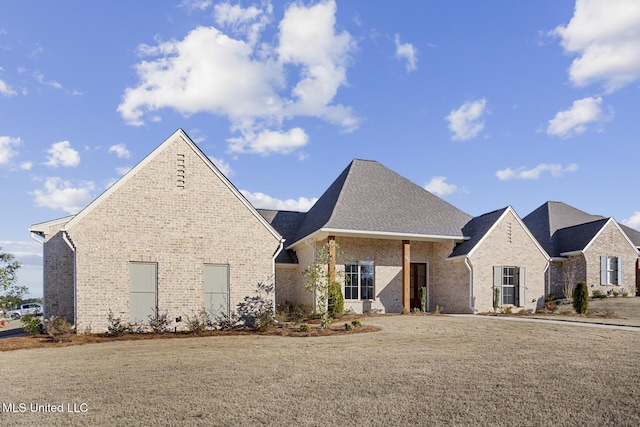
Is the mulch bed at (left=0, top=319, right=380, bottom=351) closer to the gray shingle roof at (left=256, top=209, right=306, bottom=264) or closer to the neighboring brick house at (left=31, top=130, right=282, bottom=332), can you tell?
the neighboring brick house at (left=31, top=130, right=282, bottom=332)

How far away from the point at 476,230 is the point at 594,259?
11.5m

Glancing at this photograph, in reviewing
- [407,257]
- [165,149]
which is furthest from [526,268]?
[165,149]

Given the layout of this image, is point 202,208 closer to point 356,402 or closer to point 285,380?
point 285,380

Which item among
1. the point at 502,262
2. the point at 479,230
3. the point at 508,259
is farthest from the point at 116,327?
the point at 508,259

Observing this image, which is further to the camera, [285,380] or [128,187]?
[128,187]

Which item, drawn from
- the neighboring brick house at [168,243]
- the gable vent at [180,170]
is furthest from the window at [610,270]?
the gable vent at [180,170]

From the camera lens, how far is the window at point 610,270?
30.8 metres

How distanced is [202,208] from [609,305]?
22.0 meters

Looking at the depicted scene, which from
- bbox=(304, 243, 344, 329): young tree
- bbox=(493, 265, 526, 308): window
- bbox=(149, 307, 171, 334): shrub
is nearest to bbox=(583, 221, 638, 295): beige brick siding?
bbox=(493, 265, 526, 308): window

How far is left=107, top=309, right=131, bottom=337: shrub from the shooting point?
16.8m

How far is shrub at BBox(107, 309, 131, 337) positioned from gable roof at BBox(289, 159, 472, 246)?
8848 mm

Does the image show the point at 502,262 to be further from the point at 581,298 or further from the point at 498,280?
the point at 581,298

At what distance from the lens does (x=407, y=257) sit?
23.6 metres

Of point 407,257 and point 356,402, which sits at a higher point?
point 407,257
